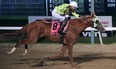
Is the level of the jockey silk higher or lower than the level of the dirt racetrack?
higher

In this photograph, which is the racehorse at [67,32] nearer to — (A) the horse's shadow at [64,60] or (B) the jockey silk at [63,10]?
(B) the jockey silk at [63,10]

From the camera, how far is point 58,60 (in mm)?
12445

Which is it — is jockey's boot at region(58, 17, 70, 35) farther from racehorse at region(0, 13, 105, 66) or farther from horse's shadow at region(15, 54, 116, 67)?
horse's shadow at region(15, 54, 116, 67)

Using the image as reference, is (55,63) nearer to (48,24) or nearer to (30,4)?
(48,24)

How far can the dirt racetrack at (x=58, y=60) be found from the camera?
11.4 metres

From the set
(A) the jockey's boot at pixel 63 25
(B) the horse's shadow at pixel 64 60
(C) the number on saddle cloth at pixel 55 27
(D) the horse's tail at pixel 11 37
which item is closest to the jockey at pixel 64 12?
(A) the jockey's boot at pixel 63 25

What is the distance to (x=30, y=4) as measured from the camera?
17.3 meters

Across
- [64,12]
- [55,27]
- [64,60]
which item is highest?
[64,12]

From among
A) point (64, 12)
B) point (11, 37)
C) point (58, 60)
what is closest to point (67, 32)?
point (64, 12)

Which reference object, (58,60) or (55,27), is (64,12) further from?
(58,60)

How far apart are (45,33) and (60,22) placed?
0.51 metres

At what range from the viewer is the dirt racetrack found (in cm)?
1141

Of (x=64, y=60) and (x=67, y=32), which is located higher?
(x=67, y=32)

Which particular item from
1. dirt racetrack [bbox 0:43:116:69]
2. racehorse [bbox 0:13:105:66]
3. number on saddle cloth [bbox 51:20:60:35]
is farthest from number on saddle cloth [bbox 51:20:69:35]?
dirt racetrack [bbox 0:43:116:69]
